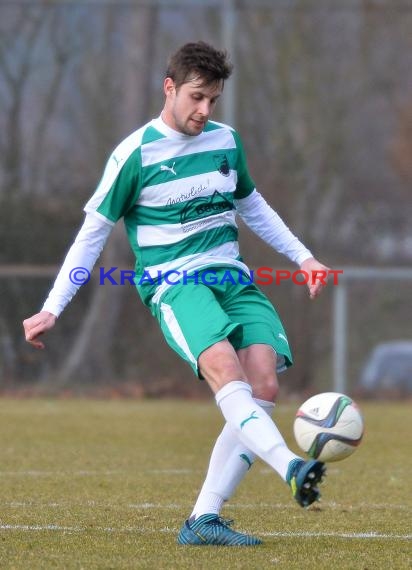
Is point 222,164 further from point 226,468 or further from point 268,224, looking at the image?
point 226,468

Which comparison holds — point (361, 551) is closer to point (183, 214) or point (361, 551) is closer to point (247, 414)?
point (247, 414)

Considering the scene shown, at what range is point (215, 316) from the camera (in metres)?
4.62

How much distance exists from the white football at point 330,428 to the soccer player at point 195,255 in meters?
0.22

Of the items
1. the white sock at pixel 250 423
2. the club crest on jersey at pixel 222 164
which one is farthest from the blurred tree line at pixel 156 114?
the white sock at pixel 250 423

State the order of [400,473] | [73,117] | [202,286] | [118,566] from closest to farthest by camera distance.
→ [118,566]
[202,286]
[400,473]
[73,117]

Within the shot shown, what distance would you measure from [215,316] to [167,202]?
514 mm

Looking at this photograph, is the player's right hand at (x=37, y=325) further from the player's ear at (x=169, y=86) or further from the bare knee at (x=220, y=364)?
the player's ear at (x=169, y=86)

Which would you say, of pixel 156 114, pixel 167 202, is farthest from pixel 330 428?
pixel 156 114

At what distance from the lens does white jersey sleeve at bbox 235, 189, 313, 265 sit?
517 centimetres

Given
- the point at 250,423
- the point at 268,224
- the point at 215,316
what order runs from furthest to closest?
the point at 268,224, the point at 215,316, the point at 250,423

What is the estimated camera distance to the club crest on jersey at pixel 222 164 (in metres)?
4.93

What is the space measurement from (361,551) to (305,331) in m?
9.57

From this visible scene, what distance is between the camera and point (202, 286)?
187 inches

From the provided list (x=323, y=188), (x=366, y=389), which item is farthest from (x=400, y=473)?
(x=323, y=188)
